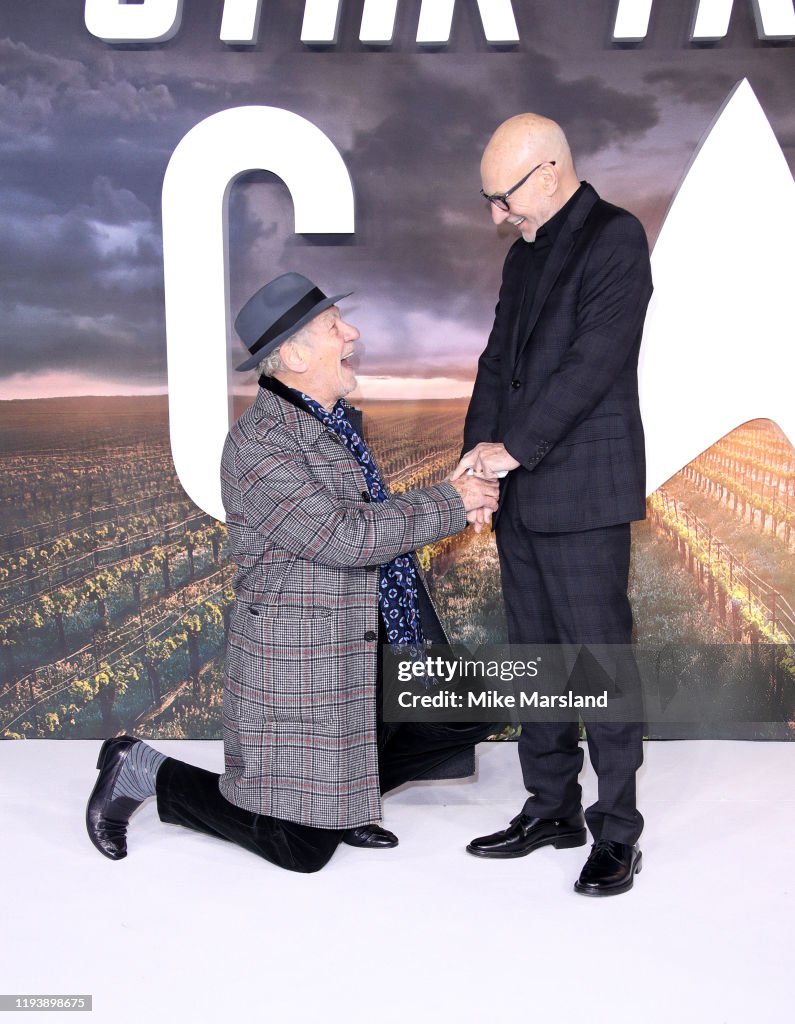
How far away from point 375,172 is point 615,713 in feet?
6.25

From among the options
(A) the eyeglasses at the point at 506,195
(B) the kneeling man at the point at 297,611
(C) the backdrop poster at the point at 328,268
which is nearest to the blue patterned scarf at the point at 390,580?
(B) the kneeling man at the point at 297,611

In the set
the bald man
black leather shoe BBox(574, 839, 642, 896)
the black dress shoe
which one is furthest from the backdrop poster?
black leather shoe BBox(574, 839, 642, 896)

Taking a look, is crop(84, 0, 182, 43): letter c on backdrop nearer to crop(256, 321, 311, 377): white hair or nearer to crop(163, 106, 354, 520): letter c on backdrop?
crop(163, 106, 354, 520): letter c on backdrop

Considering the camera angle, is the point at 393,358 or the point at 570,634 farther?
the point at 393,358

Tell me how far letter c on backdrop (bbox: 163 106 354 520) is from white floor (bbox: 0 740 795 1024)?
121cm

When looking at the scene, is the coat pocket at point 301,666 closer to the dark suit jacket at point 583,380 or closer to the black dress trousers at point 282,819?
the black dress trousers at point 282,819

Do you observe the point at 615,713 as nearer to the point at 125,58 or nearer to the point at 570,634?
the point at 570,634

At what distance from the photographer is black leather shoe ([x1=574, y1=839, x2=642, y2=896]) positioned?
→ 2.27m

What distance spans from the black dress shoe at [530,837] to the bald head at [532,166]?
1476mm

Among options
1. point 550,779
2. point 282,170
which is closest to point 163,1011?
point 550,779

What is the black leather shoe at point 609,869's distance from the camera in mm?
2273

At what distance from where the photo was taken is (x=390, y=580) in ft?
8.67

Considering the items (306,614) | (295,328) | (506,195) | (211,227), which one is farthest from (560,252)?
(211,227)

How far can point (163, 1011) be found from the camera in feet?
6.14
